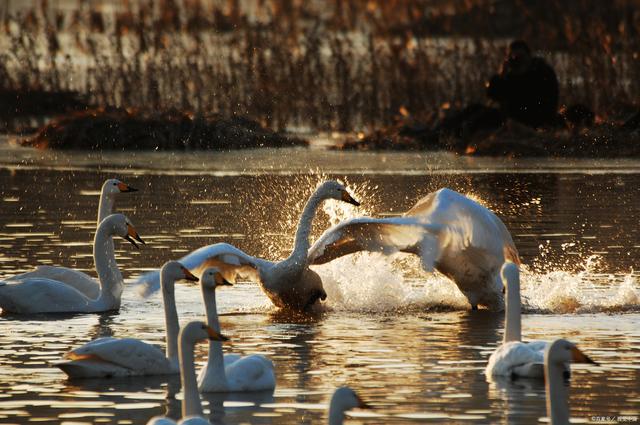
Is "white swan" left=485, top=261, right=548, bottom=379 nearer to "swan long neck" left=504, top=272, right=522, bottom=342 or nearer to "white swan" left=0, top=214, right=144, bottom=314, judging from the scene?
"swan long neck" left=504, top=272, right=522, bottom=342

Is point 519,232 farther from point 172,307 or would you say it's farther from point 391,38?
point 391,38

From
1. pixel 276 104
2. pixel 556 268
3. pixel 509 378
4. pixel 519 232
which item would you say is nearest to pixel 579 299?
pixel 556 268

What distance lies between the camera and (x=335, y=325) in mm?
12359

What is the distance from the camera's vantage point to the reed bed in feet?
95.1

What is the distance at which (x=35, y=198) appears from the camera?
868 inches

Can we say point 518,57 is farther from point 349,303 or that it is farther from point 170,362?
point 170,362

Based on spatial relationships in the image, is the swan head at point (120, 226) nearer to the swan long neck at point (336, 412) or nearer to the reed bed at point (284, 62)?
the swan long neck at point (336, 412)

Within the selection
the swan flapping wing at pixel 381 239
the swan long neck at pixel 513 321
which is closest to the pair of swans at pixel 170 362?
the swan long neck at pixel 513 321

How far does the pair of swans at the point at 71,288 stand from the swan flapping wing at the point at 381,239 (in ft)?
5.21

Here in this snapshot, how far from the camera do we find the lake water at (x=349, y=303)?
9.16 metres

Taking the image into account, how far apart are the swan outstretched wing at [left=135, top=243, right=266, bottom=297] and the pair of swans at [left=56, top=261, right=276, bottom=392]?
1.88 metres

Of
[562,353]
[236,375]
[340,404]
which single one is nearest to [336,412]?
[340,404]

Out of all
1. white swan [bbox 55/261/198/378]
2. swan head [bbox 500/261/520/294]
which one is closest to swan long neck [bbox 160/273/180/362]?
white swan [bbox 55/261/198/378]

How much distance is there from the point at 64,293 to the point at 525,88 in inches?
711
